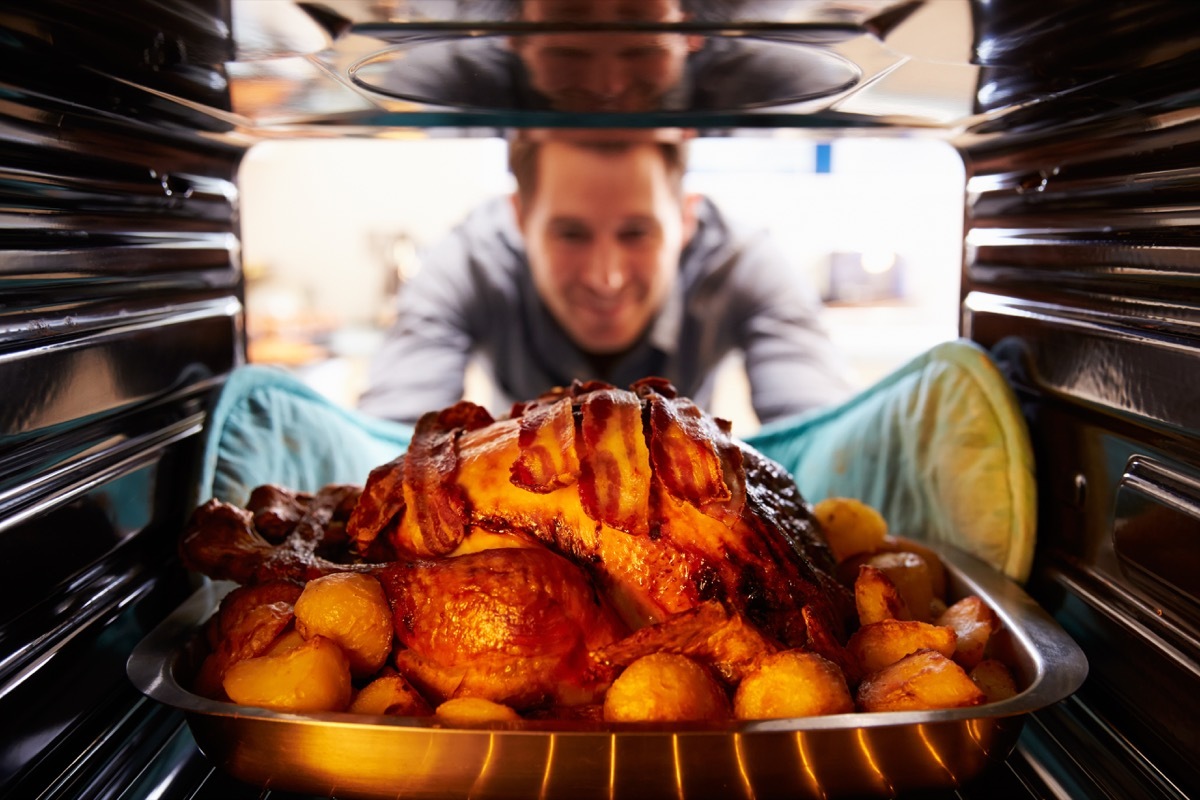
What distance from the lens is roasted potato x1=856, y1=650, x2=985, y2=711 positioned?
884mm

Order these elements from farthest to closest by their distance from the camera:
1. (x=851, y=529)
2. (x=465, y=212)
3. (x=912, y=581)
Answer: (x=465, y=212)
(x=851, y=529)
(x=912, y=581)

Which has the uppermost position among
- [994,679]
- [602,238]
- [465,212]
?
[465,212]

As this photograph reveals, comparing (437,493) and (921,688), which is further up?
(437,493)

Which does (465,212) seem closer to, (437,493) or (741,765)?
(437,493)

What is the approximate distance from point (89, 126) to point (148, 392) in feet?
1.09

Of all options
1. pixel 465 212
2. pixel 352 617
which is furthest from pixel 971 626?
pixel 465 212

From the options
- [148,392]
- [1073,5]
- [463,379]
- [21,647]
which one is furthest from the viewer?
[463,379]

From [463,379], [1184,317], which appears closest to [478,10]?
[1184,317]

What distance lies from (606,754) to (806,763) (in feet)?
0.58

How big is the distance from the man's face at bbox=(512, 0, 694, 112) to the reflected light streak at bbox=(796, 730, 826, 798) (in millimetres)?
653

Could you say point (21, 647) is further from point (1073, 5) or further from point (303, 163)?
point (303, 163)

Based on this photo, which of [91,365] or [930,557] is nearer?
[91,365]

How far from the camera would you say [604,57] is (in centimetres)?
102

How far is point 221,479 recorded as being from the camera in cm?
133
